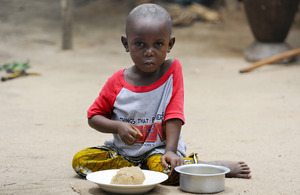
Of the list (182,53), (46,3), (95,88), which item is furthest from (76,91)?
(46,3)

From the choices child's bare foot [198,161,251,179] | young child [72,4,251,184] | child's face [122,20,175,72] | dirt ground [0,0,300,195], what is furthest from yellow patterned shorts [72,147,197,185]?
child's face [122,20,175,72]

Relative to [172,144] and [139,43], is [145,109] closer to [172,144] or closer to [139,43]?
[172,144]

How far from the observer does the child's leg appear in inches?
102

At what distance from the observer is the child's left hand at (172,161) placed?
2.41 m

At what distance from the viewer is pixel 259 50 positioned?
7824 millimetres

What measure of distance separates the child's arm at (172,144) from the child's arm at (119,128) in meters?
0.17

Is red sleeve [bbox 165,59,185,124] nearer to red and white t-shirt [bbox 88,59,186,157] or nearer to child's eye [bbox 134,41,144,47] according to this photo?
red and white t-shirt [bbox 88,59,186,157]

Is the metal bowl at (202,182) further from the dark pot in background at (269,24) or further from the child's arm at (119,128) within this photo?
the dark pot in background at (269,24)

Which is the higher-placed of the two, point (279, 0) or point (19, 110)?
point (279, 0)

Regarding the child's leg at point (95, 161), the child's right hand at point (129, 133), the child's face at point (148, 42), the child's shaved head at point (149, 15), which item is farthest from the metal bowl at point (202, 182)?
the child's shaved head at point (149, 15)

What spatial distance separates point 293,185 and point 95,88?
400cm

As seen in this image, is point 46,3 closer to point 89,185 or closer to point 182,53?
point 182,53

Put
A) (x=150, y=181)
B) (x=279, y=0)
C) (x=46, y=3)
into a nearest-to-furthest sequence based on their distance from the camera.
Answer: (x=150, y=181) → (x=279, y=0) → (x=46, y=3)

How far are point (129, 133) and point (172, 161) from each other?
0.26m
